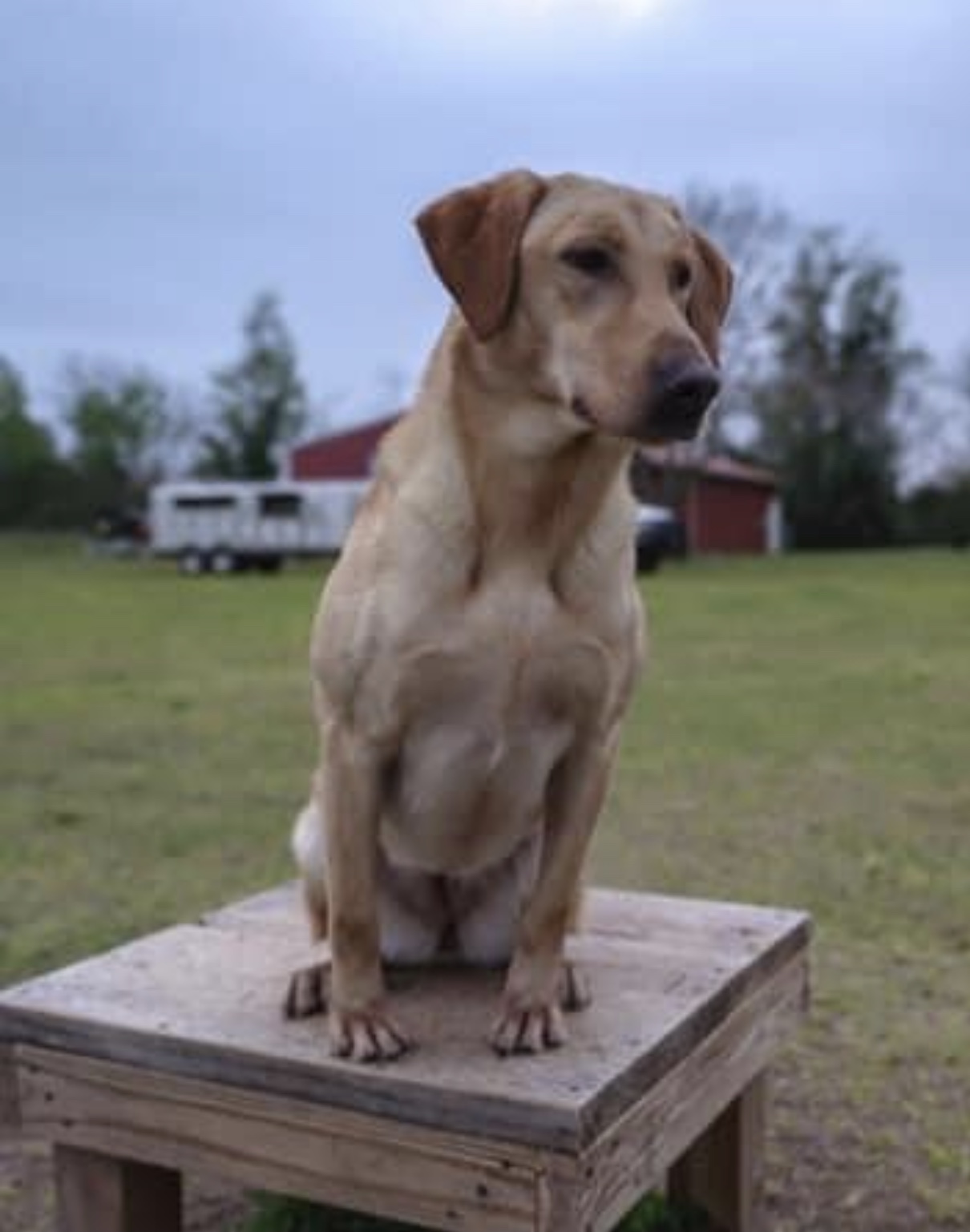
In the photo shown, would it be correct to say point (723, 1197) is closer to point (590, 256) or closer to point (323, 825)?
point (323, 825)

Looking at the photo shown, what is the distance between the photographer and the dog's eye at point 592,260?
6.57 feet

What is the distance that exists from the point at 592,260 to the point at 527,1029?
1.15 metres

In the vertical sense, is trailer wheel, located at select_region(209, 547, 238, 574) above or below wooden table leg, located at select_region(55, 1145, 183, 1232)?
below

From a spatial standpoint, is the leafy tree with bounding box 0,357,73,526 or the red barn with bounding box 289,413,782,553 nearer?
the red barn with bounding box 289,413,782,553

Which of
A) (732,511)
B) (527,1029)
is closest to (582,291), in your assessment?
(527,1029)

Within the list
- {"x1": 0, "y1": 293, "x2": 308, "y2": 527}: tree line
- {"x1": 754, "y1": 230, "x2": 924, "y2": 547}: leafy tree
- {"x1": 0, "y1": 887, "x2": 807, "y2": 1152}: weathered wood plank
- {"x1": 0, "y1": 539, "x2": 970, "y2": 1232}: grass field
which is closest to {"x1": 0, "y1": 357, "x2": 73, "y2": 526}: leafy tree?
{"x1": 0, "y1": 293, "x2": 308, "y2": 527}: tree line

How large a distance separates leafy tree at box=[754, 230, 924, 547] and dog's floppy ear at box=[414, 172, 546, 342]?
128 feet

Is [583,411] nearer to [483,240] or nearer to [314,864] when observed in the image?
[483,240]

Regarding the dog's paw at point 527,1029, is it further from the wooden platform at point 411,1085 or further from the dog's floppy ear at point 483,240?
the dog's floppy ear at point 483,240

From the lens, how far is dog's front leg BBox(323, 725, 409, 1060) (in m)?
2.18

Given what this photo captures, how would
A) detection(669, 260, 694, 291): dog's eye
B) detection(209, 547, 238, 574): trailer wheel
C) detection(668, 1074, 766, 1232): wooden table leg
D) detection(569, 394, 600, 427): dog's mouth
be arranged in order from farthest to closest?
detection(209, 547, 238, 574): trailer wheel
detection(668, 1074, 766, 1232): wooden table leg
detection(669, 260, 694, 291): dog's eye
detection(569, 394, 600, 427): dog's mouth

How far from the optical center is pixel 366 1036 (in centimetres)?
216

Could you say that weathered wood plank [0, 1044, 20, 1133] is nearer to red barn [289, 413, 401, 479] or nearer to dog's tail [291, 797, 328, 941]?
dog's tail [291, 797, 328, 941]

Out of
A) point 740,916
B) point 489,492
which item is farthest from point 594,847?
point 489,492
